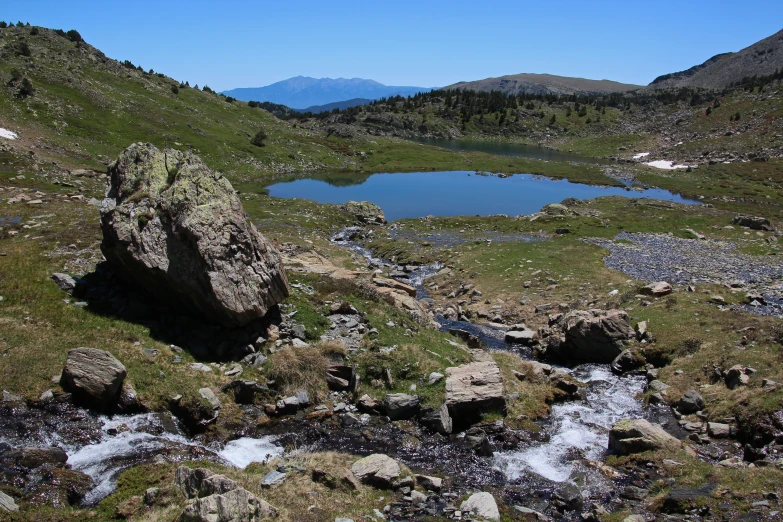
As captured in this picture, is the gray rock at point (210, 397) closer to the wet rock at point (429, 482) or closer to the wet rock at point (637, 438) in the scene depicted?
the wet rock at point (429, 482)

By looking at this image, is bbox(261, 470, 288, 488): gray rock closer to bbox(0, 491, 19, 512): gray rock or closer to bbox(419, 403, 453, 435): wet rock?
bbox(0, 491, 19, 512): gray rock

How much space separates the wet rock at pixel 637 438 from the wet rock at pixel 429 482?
283 inches

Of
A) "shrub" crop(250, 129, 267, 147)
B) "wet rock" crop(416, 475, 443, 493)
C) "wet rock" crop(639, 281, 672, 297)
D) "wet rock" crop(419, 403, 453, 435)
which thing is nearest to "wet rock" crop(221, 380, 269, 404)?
"wet rock" crop(419, 403, 453, 435)

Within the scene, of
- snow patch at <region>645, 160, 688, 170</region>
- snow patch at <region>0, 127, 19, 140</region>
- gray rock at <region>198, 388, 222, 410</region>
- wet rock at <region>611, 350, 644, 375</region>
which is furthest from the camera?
snow patch at <region>645, 160, 688, 170</region>

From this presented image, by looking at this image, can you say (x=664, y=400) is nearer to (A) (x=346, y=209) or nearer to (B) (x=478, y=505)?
(B) (x=478, y=505)

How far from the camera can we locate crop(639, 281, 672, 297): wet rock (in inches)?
1260

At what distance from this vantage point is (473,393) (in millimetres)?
19609

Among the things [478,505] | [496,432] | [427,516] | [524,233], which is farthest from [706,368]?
[524,233]

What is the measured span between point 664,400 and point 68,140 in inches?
3164

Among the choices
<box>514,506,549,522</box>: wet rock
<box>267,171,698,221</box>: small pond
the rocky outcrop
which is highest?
<box>267,171,698,221</box>: small pond

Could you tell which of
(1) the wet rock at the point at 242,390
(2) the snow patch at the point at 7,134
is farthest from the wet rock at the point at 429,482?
(2) the snow patch at the point at 7,134

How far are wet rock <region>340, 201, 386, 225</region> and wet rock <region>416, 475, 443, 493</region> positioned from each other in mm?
49012

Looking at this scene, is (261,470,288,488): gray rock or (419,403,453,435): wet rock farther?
(419,403,453,435): wet rock

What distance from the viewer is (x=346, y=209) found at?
65.2 m
